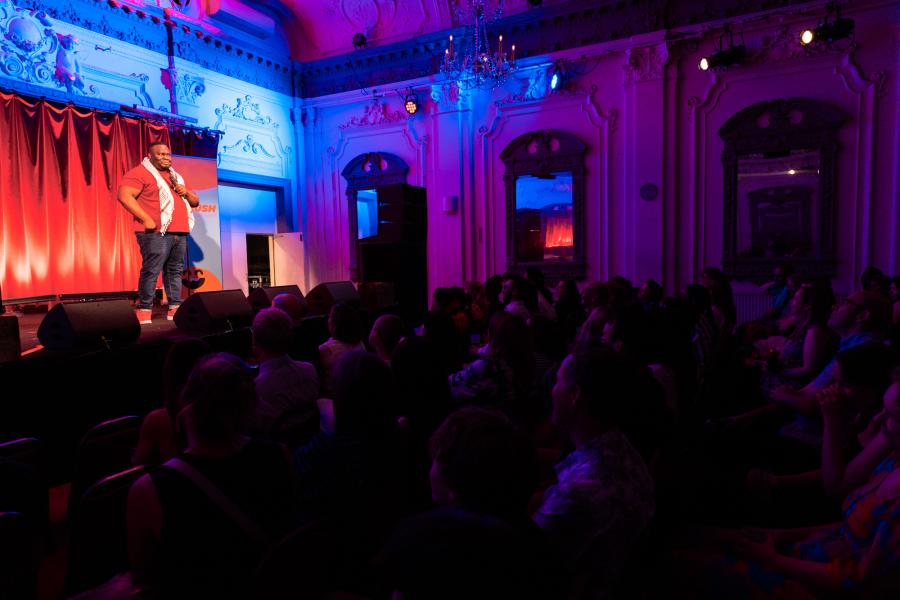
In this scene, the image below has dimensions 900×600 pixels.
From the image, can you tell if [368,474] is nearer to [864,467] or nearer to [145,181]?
[864,467]

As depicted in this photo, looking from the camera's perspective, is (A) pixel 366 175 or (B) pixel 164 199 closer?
(B) pixel 164 199

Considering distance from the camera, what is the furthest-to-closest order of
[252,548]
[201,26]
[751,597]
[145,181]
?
[201,26] → [145,181] → [751,597] → [252,548]

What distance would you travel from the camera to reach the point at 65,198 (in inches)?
250

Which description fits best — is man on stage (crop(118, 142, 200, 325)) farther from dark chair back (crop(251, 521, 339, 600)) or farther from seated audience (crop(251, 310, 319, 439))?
dark chair back (crop(251, 521, 339, 600))

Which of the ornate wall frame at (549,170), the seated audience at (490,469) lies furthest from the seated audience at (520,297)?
the seated audience at (490,469)

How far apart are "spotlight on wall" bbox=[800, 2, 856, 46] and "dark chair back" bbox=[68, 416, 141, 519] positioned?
700 cm

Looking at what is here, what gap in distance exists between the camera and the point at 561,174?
769 centimetres

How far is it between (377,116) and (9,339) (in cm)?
685

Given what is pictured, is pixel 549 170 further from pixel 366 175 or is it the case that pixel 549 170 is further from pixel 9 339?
pixel 9 339

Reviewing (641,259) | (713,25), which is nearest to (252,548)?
(641,259)

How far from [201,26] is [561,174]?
5.38m

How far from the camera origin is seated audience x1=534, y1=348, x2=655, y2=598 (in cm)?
117

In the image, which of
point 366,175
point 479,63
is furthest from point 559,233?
point 366,175

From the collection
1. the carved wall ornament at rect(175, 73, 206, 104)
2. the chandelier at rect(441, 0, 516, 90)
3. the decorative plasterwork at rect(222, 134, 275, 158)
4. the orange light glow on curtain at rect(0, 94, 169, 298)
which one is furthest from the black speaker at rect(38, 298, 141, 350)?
the decorative plasterwork at rect(222, 134, 275, 158)
